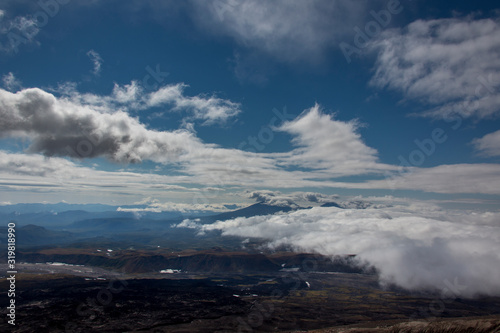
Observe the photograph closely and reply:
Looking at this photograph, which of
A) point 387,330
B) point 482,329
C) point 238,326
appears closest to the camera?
point 482,329

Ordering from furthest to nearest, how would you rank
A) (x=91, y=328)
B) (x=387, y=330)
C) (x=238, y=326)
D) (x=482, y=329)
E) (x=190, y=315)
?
(x=190, y=315), (x=238, y=326), (x=91, y=328), (x=387, y=330), (x=482, y=329)

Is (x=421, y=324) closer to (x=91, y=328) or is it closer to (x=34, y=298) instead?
(x=91, y=328)

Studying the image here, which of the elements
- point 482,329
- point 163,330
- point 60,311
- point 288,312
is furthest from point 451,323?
point 60,311

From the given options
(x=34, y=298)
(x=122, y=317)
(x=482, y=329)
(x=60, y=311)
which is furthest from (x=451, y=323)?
(x=34, y=298)

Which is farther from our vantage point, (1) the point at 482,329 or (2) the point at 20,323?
(2) the point at 20,323

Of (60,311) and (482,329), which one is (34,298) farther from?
(482,329)

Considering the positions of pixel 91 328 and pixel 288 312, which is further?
pixel 288 312

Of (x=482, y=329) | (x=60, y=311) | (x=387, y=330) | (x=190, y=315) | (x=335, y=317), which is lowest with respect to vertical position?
(x=335, y=317)

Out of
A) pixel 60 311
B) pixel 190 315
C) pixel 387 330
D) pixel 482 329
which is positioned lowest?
pixel 190 315

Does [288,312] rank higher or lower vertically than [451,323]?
lower
